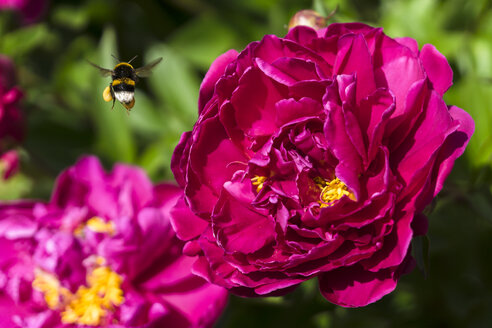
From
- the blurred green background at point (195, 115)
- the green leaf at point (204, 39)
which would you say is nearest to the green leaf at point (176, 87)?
the blurred green background at point (195, 115)

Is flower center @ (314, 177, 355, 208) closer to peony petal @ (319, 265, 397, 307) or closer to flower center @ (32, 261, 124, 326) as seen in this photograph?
peony petal @ (319, 265, 397, 307)

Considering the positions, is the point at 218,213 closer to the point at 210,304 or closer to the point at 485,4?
the point at 210,304

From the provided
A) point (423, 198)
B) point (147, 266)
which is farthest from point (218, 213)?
point (147, 266)

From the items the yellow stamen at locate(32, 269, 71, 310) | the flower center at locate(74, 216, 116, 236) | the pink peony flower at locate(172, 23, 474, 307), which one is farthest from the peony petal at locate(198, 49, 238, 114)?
the yellow stamen at locate(32, 269, 71, 310)

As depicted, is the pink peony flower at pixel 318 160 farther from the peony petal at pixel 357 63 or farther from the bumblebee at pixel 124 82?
the bumblebee at pixel 124 82

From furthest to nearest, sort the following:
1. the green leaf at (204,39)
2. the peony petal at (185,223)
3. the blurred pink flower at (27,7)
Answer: the blurred pink flower at (27,7) → the green leaf at (204,39) → the peony petal at (185,223)

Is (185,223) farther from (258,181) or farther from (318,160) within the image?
(318,160)

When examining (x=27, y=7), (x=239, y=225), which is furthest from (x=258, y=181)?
(x=27, y=7)
